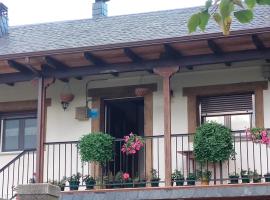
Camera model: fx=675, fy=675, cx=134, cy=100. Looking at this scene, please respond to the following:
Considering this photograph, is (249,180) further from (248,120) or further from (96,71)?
(96,71)

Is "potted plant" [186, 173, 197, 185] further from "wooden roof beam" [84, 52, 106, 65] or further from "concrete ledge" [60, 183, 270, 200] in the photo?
"wooden roof beam" [84, 52, 106, 65]

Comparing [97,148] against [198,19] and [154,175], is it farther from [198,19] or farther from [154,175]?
[198,19]

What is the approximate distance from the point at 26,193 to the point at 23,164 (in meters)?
4.92

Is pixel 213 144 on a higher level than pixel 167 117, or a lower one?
lower

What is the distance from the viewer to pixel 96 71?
1153 centimetres

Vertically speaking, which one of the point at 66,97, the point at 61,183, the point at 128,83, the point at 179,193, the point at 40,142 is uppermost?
the point at 128,83

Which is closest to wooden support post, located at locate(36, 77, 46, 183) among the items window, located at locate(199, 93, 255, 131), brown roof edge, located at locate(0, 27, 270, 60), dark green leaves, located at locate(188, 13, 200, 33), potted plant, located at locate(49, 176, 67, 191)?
potted plant, located at locate(49, 176, 67, 191)

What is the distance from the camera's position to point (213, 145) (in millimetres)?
10578

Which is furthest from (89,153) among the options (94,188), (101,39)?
(101,39)

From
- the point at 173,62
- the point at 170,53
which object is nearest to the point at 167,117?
the point at 173,62

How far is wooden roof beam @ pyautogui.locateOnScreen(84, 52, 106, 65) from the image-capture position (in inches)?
434

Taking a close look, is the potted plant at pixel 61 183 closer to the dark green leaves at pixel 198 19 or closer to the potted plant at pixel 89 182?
the potted plant at pixel 89 182

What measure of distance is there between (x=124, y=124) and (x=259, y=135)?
3.52 metres

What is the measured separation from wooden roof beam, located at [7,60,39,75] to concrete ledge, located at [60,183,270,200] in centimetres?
222
